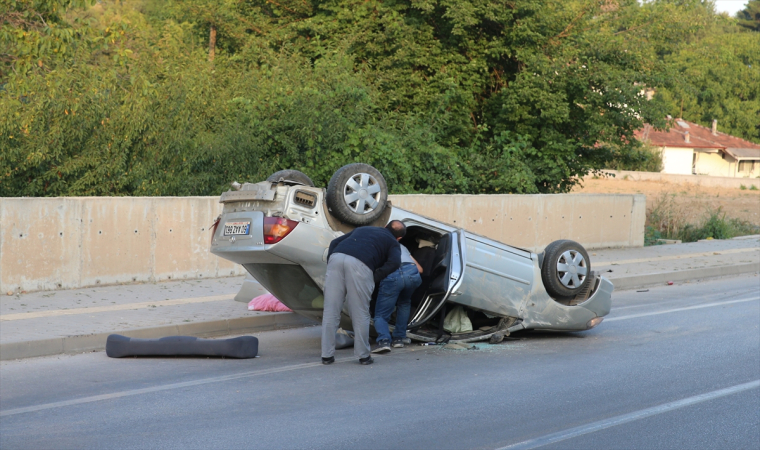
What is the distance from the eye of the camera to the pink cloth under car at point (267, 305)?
10521 millimetres

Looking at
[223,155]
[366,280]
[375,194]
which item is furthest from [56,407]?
[223,155]

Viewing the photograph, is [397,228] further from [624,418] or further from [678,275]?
[678,275]

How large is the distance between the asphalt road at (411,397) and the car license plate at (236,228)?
1326mm

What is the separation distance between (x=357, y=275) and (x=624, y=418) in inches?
110

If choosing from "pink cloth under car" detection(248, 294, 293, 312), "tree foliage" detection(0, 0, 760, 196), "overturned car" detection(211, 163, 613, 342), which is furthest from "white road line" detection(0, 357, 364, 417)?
"tree foliage" detection(0, 0, 760, 196)

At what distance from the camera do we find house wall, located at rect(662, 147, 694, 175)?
241ft

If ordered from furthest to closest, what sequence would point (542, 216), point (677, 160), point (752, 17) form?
point (752, 17) < point (677, 160) < point (542, 216)

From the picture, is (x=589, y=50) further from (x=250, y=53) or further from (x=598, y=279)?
(x=598, y=279)

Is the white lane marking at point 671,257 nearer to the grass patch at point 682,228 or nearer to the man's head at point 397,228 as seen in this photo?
the grass patch at point 682,228

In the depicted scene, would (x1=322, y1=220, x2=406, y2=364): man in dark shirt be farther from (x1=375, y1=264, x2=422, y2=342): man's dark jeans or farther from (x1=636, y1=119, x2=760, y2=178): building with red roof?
(x1=636, y1=119, x2=760, y2=178): building with red roof

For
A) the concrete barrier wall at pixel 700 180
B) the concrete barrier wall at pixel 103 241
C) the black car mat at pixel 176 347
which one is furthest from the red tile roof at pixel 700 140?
the black car mat at pixel 176 347

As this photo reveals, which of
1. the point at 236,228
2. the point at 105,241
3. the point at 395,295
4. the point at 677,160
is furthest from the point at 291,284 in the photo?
the point at 677,160

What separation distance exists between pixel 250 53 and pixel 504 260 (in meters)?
15.4

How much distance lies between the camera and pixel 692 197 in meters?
44.0
